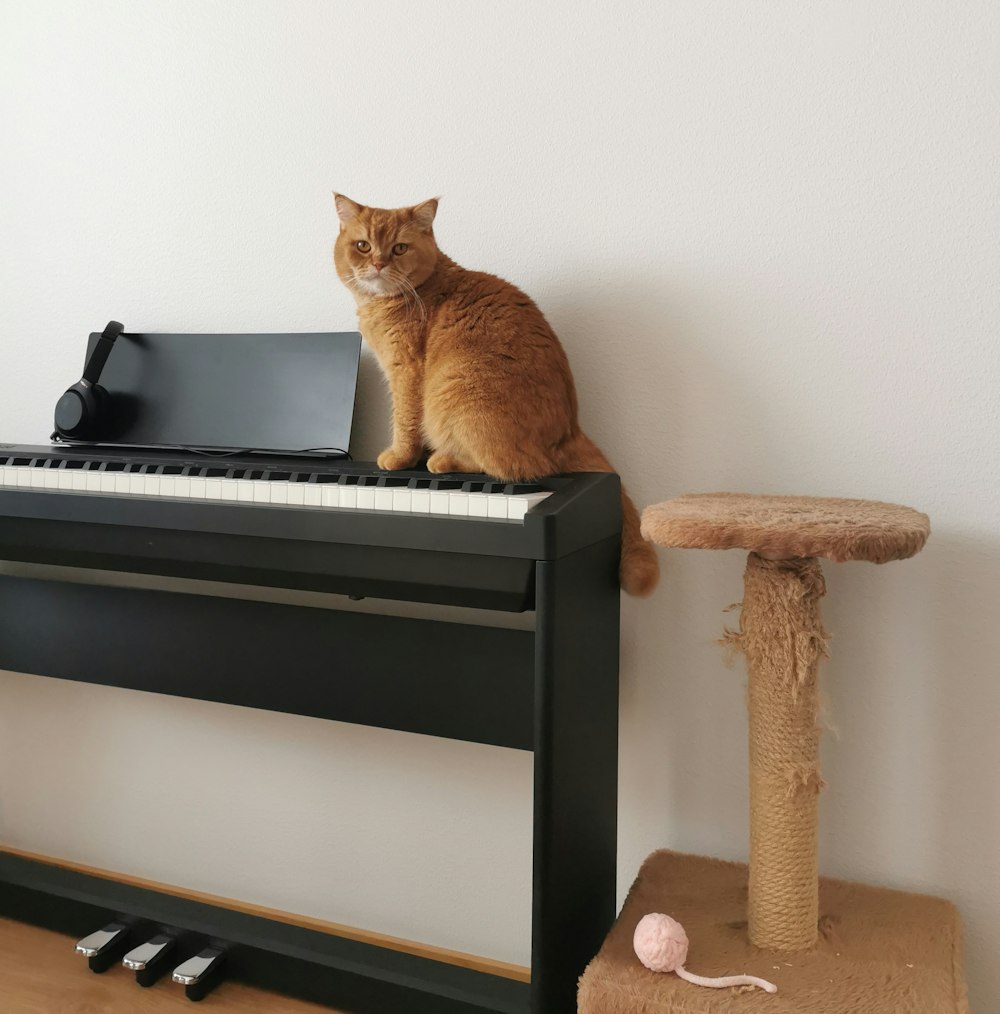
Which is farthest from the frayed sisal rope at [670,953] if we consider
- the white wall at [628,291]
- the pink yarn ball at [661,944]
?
the white wall at [628,291]

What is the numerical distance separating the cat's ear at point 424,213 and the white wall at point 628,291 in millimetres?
183

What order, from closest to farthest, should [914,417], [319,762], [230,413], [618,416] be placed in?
[914,417] < [618,416] < [230,413] < [319,762]

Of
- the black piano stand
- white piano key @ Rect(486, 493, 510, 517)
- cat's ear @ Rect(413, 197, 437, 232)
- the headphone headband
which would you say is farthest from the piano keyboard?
cat's ear @ Rect(413, 197, 437, 232)

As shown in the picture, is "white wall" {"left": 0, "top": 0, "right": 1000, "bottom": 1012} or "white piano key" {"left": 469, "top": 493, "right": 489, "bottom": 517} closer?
"white piano key" {"left": 469, "top": 493, "right": 489, "bottom": 517}

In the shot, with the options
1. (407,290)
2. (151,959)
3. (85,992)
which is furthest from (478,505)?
(85,992)

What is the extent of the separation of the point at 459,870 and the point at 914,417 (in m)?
0.97

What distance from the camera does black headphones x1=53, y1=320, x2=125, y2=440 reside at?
158cm

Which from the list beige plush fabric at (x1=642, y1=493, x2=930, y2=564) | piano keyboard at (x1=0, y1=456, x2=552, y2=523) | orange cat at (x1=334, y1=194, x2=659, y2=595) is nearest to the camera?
beige plush fabric at (x1=642, y1=493, x2=930, y2=564)

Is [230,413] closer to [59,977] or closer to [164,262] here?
[164,262]

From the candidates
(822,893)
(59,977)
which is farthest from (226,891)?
(822,893)

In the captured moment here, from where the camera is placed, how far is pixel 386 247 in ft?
4.18

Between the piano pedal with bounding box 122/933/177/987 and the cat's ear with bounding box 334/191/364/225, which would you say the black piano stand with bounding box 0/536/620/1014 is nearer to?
the piano pedal with bounding box 122/933/177/987

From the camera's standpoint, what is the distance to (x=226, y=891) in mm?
1765

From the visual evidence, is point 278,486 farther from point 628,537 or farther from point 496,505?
point 628,537
